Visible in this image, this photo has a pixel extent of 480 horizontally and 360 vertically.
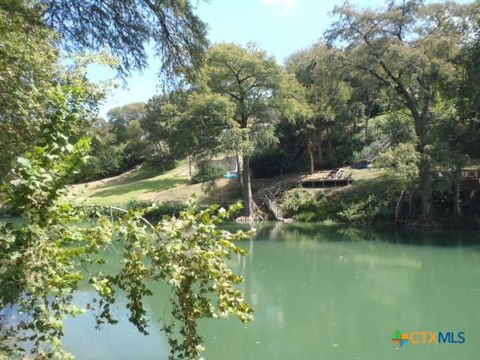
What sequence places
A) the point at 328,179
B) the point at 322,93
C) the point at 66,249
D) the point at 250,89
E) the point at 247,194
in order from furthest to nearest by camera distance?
the point at 328,179
the point at 247,194
the point at 322,93
the point at 250,89
the point at 66,249

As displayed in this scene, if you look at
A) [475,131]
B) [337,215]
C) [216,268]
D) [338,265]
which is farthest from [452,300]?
[337,215]

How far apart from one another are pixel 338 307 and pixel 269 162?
26.1 metres

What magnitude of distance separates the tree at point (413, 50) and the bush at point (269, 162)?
13.2 metres

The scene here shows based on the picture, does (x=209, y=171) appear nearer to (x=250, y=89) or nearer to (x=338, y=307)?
(x=250, y=89)

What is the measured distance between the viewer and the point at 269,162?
36.9m

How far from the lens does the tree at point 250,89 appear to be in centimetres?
2766

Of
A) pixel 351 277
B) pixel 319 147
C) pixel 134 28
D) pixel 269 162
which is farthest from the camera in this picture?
pixel 269 162

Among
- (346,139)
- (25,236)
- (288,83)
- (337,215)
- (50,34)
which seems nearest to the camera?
(25,236)

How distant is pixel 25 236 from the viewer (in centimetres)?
334

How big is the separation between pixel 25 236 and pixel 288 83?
27.2m

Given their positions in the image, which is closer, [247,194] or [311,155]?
[247,194]

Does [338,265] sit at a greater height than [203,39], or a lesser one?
lesser

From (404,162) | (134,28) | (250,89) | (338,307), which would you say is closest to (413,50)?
(404,162)

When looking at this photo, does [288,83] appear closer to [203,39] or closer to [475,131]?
[475,131]
